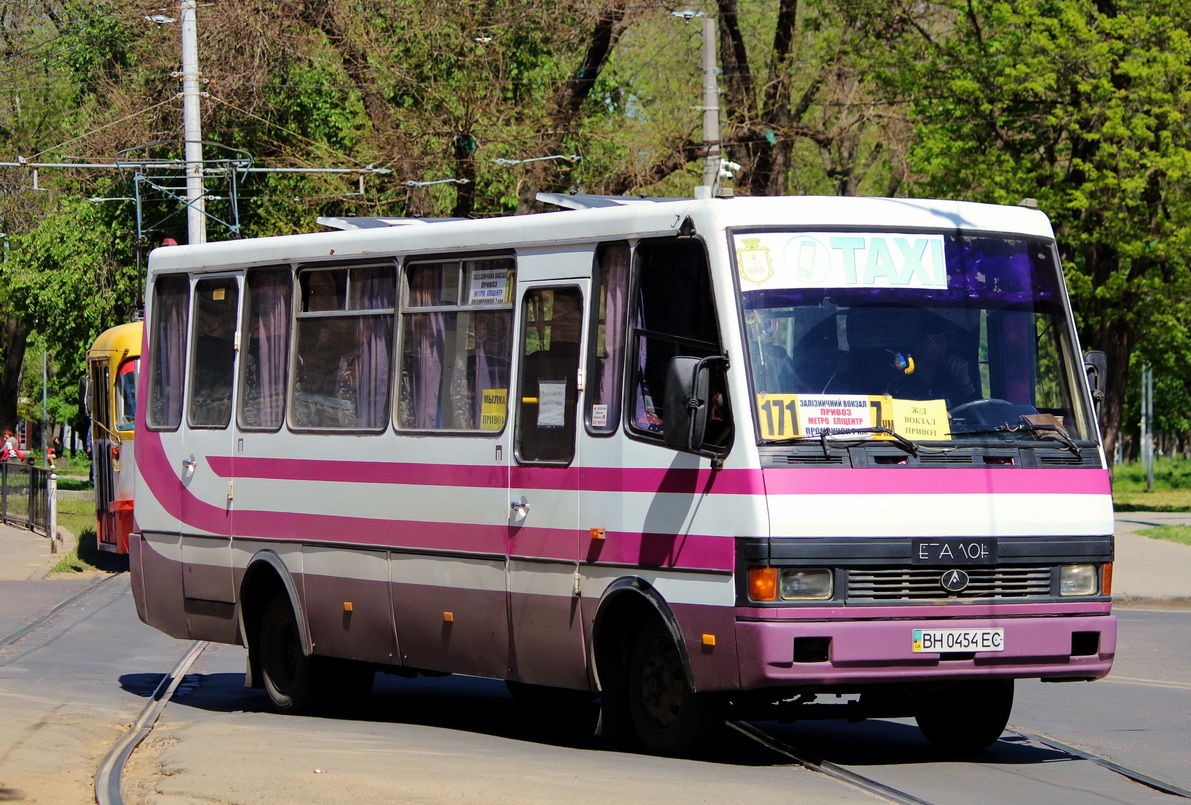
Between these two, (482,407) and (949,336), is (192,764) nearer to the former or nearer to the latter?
(482,407)

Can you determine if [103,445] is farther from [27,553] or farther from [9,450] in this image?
[9,450]

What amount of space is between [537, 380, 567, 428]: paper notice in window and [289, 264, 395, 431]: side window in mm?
1458

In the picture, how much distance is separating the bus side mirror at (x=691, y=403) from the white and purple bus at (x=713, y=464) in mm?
14

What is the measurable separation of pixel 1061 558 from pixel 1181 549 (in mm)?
18511

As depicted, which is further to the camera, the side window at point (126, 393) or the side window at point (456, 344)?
the side window at point (126, 393)

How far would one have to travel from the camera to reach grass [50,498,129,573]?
2519 cm

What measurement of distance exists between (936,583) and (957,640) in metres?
0.28

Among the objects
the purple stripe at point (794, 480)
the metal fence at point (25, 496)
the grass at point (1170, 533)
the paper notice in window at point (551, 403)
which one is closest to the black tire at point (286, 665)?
the purple stripe at point (794, 480)

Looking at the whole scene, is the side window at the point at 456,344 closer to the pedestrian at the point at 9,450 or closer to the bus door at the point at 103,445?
the bus door at the point at 103,445

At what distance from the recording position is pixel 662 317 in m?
9.34

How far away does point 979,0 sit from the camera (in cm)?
3538

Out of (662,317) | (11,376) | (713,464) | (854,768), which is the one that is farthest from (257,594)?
(11,376)

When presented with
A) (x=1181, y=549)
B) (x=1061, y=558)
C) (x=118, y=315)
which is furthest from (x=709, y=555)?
(x=118, y=315)

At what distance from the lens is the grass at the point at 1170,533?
28.2 m
